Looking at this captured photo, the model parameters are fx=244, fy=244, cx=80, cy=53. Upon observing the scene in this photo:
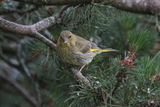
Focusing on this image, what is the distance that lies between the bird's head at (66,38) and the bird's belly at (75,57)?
0.41ft

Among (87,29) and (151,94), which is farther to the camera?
(87,29)

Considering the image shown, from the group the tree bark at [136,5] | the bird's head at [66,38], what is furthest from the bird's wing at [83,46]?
the tree bark at [136,5]

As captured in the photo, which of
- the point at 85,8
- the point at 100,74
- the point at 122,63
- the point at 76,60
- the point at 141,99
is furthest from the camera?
the point at 76,60

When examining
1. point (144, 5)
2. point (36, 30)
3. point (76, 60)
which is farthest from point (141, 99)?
point (76, 60)

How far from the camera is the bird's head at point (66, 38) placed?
9.85 feet

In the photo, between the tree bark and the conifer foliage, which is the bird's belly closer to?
the conifer foliage

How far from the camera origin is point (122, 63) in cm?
166

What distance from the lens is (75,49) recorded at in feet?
11.2

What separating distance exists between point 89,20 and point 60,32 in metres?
0.62

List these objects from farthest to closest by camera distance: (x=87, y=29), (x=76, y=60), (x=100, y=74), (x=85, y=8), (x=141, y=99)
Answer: (x=76, y=60) → (x=87, y=29) → (x=85, y=8) → (x=100, y=74) → (x=141, y=99)

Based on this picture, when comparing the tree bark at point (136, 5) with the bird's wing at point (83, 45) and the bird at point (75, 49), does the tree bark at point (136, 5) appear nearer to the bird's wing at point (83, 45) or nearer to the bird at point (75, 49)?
the bird at point (75, 49)

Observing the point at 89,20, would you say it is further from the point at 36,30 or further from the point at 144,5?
the point at 144,5

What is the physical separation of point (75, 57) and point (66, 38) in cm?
37

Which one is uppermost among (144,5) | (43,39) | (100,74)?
(144,5)
